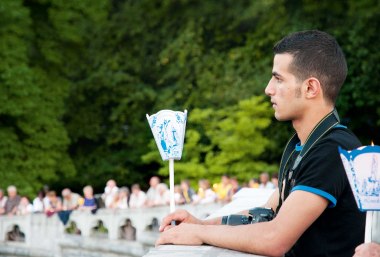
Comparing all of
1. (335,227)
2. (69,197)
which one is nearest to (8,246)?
(69,197)

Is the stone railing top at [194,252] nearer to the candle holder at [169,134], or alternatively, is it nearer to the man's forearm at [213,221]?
the man's forearm at [213,221]

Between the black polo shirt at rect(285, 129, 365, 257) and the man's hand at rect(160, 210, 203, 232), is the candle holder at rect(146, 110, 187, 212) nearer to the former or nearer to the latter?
the man's hand at rect(160, 210, 203, 232)

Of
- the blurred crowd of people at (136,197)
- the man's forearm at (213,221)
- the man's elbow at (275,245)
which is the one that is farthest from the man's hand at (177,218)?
the blurred crowd of people at (136,197)

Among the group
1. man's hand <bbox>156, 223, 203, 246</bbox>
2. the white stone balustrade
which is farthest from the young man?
the white stone balustrade

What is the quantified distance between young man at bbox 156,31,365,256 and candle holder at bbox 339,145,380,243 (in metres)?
0.30

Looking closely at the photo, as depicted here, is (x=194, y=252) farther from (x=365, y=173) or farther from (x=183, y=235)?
(x=365, y=173)

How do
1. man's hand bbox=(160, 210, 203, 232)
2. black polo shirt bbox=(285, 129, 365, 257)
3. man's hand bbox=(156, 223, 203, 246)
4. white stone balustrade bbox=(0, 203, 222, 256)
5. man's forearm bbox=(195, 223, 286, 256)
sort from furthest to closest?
white stone balustrade bbox=(0, 203, 222, 256) → man's hand bbox=(160, 210, 203, 232) → man's hand bbox=(156, 223, 203, 246) → man's forearm bbox=(195, 223, 286, 256) → black polo shirt bbox=(285, 129, 365, 257)

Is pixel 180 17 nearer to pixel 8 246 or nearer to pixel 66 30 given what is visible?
pixel 66 30

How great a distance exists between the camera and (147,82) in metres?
33.4

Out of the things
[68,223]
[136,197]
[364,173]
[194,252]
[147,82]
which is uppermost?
[147,82]

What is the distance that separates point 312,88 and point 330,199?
1.35 feet

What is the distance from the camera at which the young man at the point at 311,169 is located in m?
3.54

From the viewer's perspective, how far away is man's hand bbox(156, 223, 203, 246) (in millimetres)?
3998

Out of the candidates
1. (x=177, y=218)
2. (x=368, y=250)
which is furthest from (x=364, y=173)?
(x=177, y=218)
